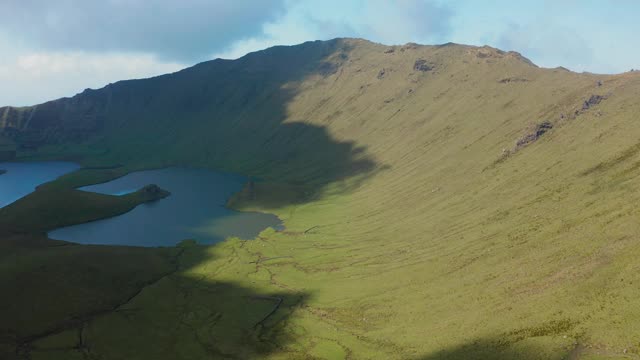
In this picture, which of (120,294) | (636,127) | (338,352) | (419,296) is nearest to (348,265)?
(419,296)

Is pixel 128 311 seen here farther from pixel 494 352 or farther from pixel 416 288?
pixel 494 352

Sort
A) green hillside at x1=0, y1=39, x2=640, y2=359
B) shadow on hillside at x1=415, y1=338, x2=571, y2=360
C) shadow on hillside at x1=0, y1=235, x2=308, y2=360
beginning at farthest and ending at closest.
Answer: shadow on hillside at x1=0, y1=235, x2=308, y2=360, green hillside at x1=0, y1=39, x2=640, y2=359, shadow on hillside at x1=415, y1=338, x2=571, y2=360

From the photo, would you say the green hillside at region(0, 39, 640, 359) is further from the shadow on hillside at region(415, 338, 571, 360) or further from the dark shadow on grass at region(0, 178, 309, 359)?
the dark shadow on grass at region(0, 178, 309, 359)

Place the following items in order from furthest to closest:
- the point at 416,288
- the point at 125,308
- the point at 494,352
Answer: the point at 125,308
the point at 416,288
the point at 494,352

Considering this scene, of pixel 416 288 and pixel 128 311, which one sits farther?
pixel 128 311

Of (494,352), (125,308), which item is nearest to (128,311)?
(125,308)

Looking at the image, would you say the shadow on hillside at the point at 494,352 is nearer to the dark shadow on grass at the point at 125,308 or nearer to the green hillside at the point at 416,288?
the green hillside at the point at 416,288

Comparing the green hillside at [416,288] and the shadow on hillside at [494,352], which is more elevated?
the green hillside at [416,288]

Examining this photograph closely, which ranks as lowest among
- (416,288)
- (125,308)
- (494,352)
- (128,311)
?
(494,352)

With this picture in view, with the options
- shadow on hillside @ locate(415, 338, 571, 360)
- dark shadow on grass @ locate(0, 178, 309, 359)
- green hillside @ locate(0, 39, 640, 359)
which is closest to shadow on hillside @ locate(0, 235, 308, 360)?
dark shadow on grass @ locate(0, 178, 309, 359)

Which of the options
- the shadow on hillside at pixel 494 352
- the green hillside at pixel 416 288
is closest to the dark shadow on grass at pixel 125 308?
the green hillside at pixel 416 288

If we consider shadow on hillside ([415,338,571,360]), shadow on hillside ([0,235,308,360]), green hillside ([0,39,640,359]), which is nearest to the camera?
shadow on hillside ([415,338,571,360])
